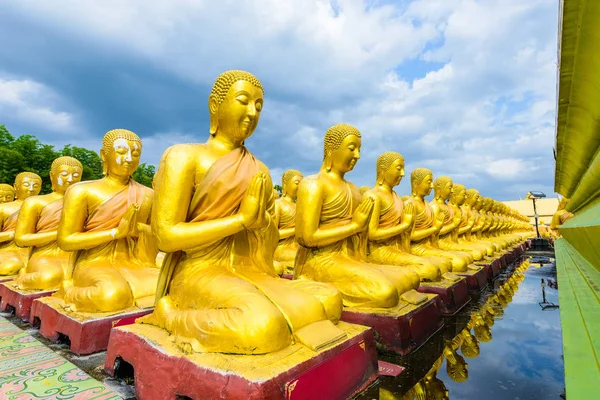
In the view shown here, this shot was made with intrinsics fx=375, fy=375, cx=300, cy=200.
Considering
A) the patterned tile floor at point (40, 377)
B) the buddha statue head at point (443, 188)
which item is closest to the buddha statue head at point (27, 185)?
the patterned tile floor at point (40, 377)

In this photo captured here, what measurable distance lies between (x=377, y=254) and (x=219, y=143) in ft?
11.2

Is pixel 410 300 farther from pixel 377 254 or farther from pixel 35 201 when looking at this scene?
pixel 35 201

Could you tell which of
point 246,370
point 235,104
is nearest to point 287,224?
point 235,104

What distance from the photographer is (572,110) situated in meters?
2.13

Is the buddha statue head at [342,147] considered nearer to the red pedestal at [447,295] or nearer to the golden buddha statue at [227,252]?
the golden buddha statue at [227,252]

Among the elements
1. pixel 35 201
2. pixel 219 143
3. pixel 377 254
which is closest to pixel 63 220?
pixel 35 201

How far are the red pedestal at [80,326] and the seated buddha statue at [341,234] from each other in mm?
1893

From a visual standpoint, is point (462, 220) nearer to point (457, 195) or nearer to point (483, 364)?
point (457, 195)

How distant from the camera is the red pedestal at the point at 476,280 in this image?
6.59m

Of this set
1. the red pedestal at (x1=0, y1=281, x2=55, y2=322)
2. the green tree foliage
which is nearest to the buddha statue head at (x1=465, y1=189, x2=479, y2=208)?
the red pedestal at (x1=0, y1=281, x2=55, y2=322)

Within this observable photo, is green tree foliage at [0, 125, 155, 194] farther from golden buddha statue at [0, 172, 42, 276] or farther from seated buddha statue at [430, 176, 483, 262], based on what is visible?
seated buddha statue at [430, 176, 483, 262]

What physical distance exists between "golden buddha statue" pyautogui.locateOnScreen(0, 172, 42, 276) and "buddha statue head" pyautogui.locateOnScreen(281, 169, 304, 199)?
5.34m

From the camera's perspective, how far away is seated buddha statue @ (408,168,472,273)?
6840 millimetres

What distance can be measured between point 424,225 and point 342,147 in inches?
132
